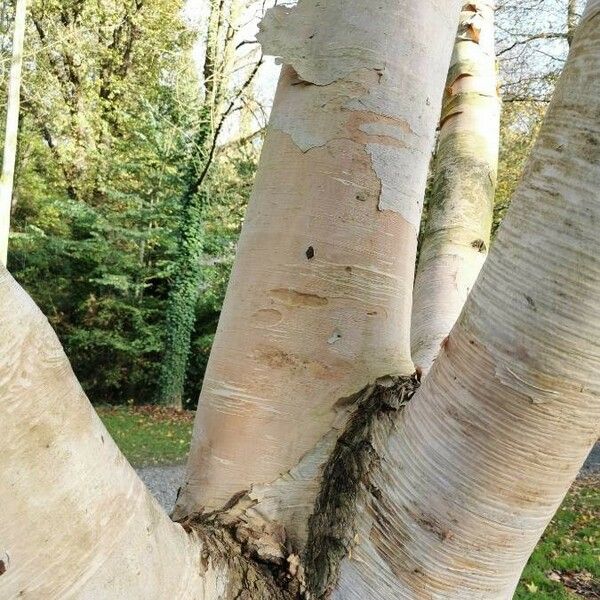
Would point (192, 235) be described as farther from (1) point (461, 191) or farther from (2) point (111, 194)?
(1) point (461, 191)

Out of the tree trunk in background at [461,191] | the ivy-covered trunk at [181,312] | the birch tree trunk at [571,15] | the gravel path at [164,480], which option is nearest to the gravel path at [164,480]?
the gravel path at [164,480]

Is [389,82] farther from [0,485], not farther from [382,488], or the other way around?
[0,485]

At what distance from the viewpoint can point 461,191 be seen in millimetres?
1699

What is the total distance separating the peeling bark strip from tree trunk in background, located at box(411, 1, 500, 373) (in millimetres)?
371

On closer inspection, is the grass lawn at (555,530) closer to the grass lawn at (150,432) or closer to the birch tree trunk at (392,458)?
the grass lawn at (150,432)

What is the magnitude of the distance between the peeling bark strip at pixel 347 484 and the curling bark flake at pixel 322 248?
0.10 feet

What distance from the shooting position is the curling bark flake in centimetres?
106

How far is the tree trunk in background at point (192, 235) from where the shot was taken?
38.5ft

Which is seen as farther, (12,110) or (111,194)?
(111,194)

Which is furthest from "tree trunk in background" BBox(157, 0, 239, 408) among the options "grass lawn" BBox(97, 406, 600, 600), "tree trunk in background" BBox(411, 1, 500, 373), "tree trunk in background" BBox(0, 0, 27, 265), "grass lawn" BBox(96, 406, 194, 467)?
"tree trunk in background" BBox(411, 1, 500, 373)

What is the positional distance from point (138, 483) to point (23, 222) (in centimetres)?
1703

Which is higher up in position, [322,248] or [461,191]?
[461,191]

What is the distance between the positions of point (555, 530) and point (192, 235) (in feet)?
32.7

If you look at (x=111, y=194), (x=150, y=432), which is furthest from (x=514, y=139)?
(x=150, y=432)
